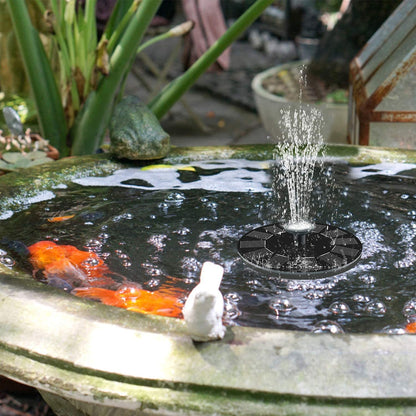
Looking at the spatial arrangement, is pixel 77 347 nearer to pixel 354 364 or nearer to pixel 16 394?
pixel 354 364

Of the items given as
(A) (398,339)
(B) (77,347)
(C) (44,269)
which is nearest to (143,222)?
(C) (44,269)

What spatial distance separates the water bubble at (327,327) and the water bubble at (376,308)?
0.10 meters

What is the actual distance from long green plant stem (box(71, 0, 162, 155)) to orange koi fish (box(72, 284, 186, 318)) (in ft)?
5.41

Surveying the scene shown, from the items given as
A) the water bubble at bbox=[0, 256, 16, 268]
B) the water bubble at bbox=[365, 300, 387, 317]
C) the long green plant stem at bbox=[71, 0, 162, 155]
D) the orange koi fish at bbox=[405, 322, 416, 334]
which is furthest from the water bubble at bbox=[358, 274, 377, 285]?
the long green plant stem at bbox=[71, 0, 162, 155]

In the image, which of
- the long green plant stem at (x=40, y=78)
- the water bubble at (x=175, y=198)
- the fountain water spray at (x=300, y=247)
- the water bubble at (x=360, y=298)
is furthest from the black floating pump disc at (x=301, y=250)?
the long green plant stem at (x=40, y=78)

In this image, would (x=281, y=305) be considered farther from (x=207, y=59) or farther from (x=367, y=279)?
(x=207, y=59)

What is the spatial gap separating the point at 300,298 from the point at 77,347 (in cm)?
52

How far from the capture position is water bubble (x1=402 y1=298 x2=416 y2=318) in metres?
1.25

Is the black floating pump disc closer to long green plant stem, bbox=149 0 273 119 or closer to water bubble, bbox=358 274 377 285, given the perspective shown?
water bubble, bbox=358 274 377 285

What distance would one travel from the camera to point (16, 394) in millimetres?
1804

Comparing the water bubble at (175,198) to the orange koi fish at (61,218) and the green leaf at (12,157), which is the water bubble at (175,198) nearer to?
the orange koi fish at (61,218)

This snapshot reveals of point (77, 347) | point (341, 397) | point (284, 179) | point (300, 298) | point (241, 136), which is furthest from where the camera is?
point (241, 136)

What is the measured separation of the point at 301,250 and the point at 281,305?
0.90 ft

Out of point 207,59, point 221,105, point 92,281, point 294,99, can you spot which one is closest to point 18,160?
point 207,59
